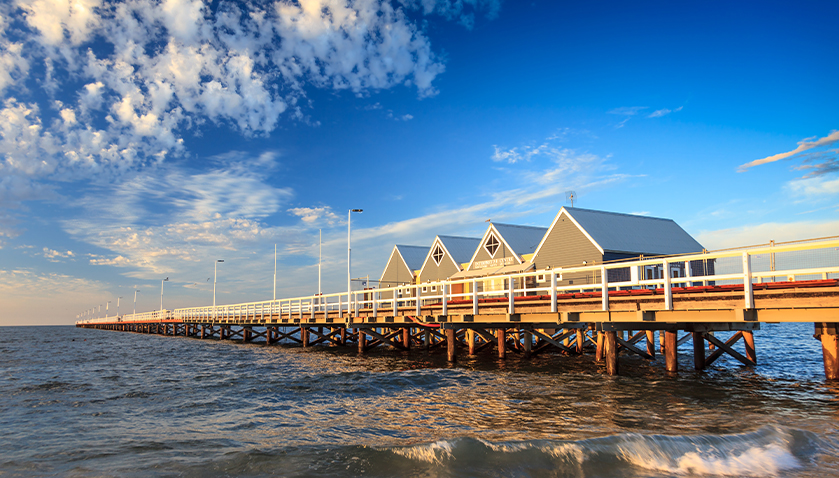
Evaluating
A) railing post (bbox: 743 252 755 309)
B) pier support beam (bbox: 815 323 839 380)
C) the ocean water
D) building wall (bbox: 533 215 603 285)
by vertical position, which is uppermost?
building wall (bbox: 533 215 603 285)

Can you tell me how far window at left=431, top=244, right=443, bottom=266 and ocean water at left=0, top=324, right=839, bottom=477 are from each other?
26457 millimetres

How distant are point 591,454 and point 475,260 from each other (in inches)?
1260

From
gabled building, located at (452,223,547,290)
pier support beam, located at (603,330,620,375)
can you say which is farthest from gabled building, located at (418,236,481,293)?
pier support beam, located at (603,330,620,375)

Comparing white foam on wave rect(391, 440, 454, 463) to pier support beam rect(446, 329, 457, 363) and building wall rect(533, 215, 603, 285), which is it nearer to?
pier support beam rect(446, 329, 457, 363)

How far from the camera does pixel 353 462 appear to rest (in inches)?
296

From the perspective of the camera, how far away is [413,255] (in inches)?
2044

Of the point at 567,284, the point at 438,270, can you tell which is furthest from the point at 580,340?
the point at 438,270

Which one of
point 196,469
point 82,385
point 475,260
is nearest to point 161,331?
point 475,260

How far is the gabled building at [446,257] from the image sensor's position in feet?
141

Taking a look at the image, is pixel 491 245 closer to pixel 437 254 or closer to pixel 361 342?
pixel 437 254

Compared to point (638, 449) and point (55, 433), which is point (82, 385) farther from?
point (638, 449)

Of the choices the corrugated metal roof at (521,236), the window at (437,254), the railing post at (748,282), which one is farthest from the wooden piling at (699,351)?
the window at (437,254)

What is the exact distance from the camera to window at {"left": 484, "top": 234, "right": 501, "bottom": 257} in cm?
3735

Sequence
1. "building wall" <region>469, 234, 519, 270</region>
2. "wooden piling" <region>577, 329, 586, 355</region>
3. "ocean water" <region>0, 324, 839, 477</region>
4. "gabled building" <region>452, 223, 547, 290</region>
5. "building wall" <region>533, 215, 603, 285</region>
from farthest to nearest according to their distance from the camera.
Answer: "building wall" <region>469, 234, 519, 270</region> < "gabled building" <region>452, 223, 547, 290</region> < "building wall" <region>533, 215, 603, 285</region> < "wooden piling" <region>577, 329, 586, 355</region> < "ocean water" <region>0, 324, 839, 477</region>
